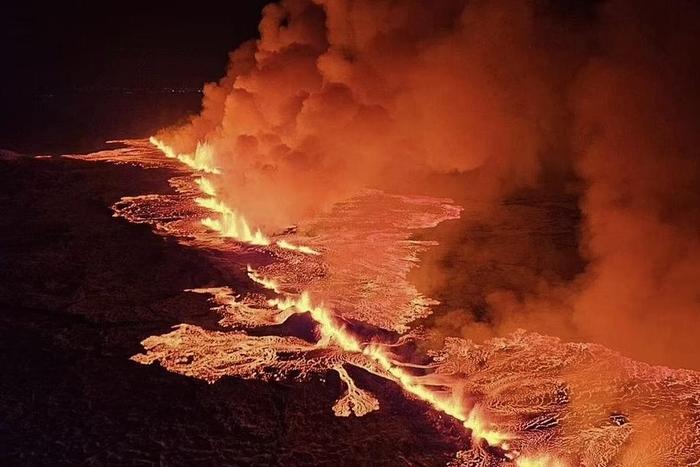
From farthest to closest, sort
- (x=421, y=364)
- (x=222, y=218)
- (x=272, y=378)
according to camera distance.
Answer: (x=222, y=218), (x=421, y=364), (x=272, y=378)

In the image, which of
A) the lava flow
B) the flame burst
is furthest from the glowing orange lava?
the flame burst

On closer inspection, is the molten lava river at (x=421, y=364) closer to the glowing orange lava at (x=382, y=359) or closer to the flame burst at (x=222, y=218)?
the glowing orange lava at (x=382, y=359)

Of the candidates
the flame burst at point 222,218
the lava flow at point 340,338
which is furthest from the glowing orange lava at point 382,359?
the flame burst at point 222,218

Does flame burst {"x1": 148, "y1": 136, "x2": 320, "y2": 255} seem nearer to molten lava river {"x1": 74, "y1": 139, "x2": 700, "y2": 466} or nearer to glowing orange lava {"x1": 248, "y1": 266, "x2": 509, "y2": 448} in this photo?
molten lava river {"x1": 74, "y1": 139, "x2": 700, "y2": 466}

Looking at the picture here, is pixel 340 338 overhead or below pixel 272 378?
overhead

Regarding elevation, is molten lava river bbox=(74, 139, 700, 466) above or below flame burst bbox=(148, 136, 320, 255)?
below

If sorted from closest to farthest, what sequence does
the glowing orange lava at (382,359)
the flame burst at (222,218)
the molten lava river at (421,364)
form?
the molten lava river at (421,364)
the glowing orange lava at (382,359)
the flame burst at (222,218)

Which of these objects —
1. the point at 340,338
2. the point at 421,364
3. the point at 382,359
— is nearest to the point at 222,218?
the point at 340,338

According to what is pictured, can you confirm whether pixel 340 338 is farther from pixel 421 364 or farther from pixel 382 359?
pixel 421 364

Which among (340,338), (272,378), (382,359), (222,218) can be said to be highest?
(222,218)
